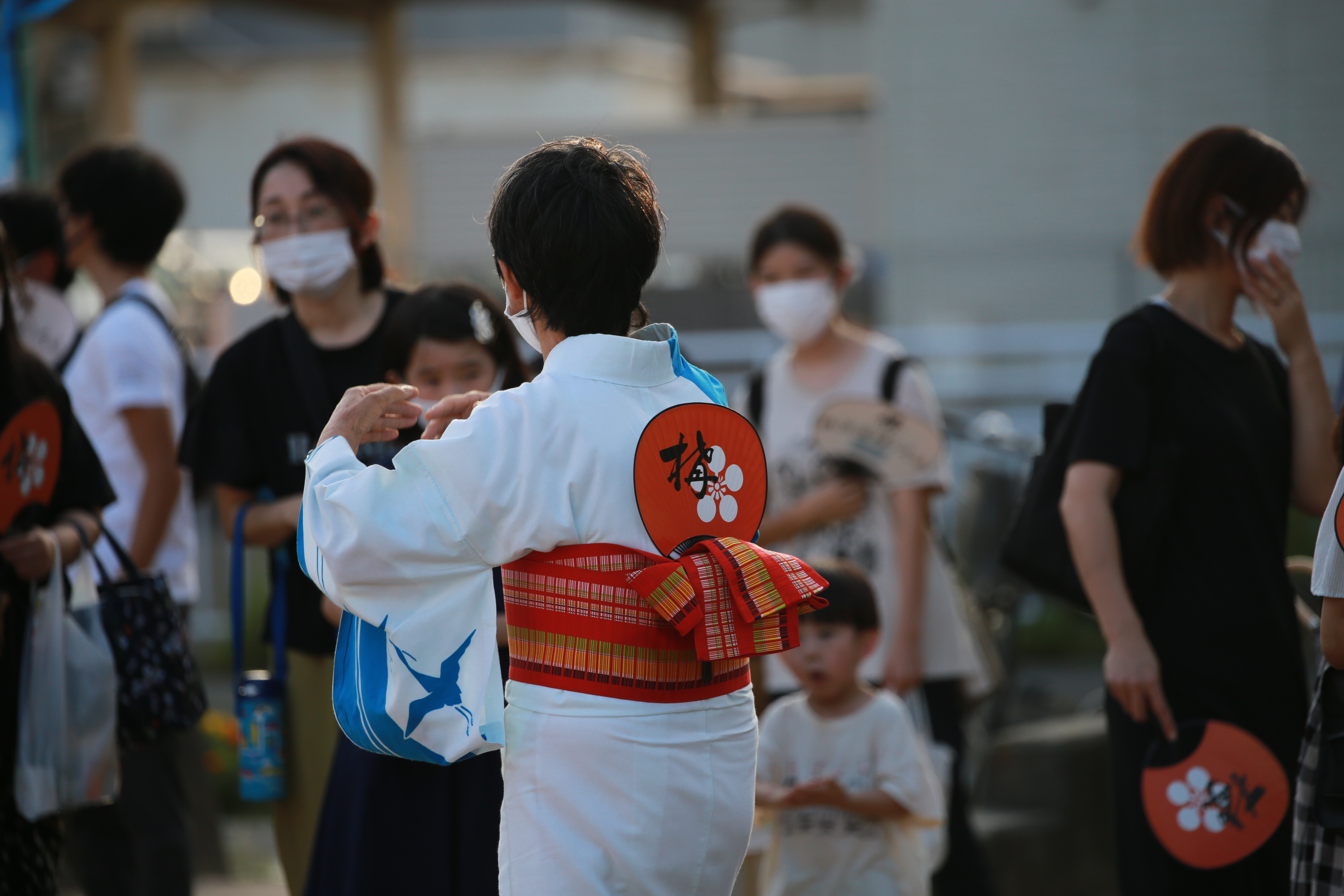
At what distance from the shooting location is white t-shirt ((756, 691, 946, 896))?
3.38 metres

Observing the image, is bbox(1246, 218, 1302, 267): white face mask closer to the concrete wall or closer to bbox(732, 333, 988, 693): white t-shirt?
bbox(732, 333, 988, 693): white t-shirt

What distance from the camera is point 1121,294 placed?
8477 millimetres

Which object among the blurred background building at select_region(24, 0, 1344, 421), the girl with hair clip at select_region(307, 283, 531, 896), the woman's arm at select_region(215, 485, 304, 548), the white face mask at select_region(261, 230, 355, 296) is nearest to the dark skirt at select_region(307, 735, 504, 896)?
the girl with hair clip at select_region(307, 283, 531, 896)

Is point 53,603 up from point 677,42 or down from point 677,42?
down

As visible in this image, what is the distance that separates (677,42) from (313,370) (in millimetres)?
14997

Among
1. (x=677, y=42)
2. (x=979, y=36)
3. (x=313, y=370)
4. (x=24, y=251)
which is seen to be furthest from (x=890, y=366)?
(x=677, y=42)

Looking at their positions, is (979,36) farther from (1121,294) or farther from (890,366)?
(890,366)

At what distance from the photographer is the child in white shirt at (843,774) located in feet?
11.0

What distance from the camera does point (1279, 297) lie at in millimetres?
3031

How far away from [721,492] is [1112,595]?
1.13 metres

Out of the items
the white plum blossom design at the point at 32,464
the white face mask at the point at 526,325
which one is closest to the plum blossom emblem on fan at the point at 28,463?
the white plum blossom design at the point at 32,464

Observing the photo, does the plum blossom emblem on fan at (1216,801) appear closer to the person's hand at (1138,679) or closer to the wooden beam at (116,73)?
the person's hand at (1138,679)

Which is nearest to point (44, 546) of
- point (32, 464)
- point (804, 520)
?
point (32, 464)

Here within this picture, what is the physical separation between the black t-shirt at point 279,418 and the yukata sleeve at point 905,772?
4.48 ft
